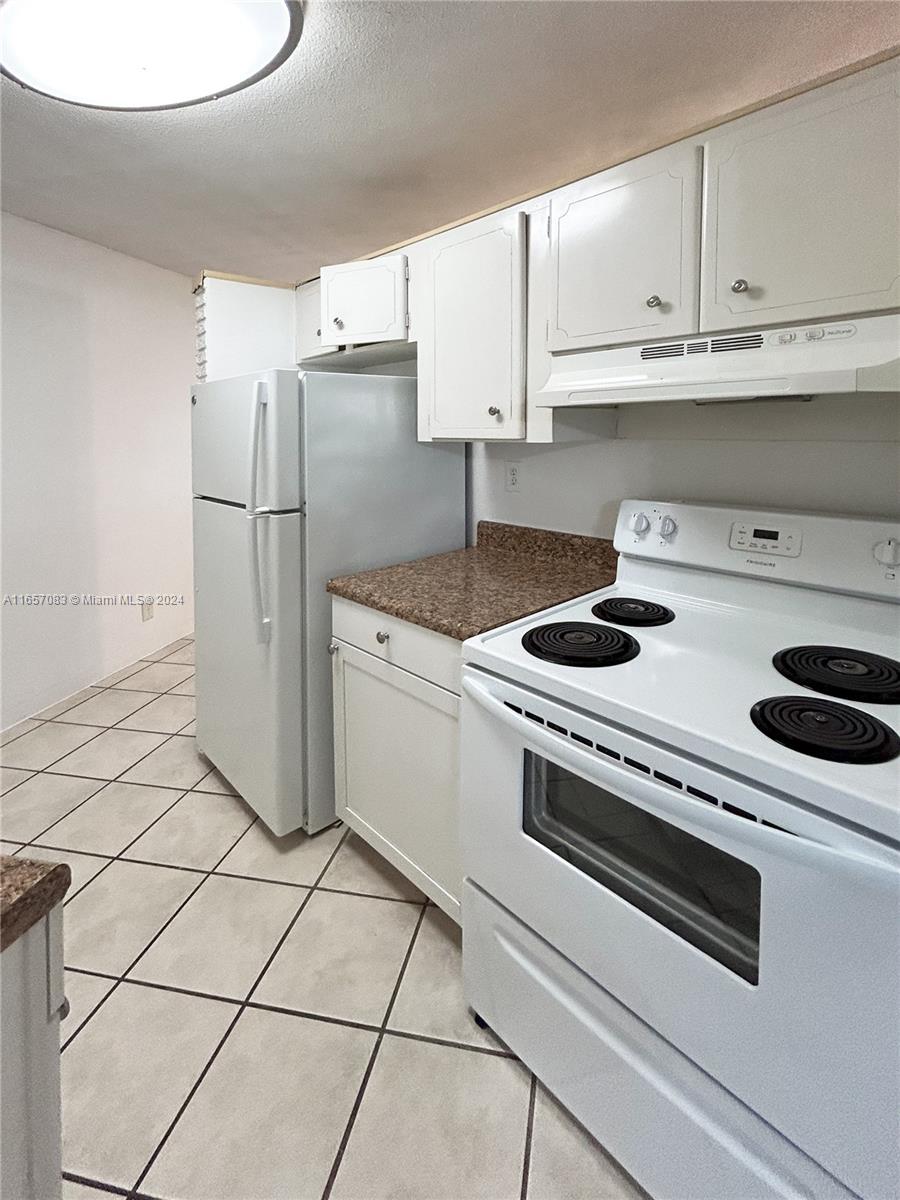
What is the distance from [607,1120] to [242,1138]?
718mm

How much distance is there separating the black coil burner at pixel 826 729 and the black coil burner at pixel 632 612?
1.59ft

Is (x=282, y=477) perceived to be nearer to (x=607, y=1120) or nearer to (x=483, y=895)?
(x=483, y=895)

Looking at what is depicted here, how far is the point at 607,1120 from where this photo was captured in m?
1.25

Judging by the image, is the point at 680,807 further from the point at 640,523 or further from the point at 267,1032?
the point at 267,1032

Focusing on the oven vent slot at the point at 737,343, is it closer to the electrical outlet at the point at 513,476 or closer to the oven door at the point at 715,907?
the oven door at the point at 715,907

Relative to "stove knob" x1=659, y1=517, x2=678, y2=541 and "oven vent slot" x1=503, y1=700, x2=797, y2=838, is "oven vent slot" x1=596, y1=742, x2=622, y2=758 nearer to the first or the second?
"oven vent slot" x1=503, y1=700, x2=797, y2=838

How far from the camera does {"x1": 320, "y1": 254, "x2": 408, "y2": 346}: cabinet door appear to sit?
2.15 metres

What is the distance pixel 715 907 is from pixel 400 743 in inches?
39.1

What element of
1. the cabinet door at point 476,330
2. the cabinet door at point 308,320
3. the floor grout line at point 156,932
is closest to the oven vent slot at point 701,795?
the cabinet door at point 476,330

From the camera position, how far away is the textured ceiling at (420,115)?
147cm

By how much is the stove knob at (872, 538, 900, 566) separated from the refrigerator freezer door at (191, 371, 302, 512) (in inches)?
60.7

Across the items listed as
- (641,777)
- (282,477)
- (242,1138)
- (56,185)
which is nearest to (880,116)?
(641,777)

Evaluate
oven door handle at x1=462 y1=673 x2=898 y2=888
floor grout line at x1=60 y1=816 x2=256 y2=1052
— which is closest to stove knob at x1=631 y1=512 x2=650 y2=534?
oven door handle at x1=462 y1=673 x2=898 y2=888

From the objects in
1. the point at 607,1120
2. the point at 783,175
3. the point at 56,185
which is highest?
the point at 56,185
